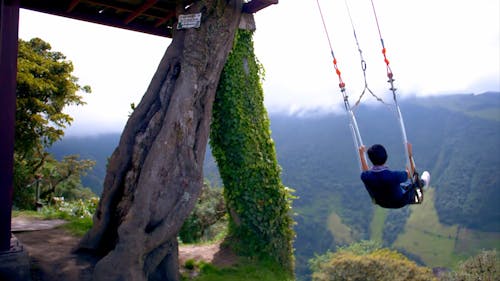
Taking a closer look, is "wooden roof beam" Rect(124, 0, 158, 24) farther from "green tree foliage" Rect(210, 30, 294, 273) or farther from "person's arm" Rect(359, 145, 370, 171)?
"person's arm" Rect(359, 145, 370, 171)

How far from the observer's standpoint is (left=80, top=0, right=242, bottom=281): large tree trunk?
17.7 ft

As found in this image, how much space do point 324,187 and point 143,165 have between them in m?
81.8

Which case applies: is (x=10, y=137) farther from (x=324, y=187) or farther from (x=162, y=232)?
(x=324, y=187)

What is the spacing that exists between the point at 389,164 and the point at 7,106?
85.1m

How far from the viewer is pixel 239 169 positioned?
751cm

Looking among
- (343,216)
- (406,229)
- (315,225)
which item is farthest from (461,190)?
(315,225)

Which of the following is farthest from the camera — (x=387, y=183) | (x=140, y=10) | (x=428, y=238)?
(x=428, y=238)

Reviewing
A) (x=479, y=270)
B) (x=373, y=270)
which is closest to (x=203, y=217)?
(x=373, y=270)

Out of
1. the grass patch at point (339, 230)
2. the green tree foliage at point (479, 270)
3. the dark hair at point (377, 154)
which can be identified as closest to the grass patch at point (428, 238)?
the grass patch at point (339, 230)

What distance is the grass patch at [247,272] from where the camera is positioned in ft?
22.1

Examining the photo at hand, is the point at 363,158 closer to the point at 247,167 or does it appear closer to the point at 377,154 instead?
the point at 377,154

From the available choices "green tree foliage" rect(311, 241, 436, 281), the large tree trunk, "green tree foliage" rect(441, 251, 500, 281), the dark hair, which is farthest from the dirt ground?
"green tree foliage" rect(441, 251, 500, 281)

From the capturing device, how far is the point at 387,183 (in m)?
4.47

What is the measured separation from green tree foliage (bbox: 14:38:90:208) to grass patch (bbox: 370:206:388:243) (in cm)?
6508
